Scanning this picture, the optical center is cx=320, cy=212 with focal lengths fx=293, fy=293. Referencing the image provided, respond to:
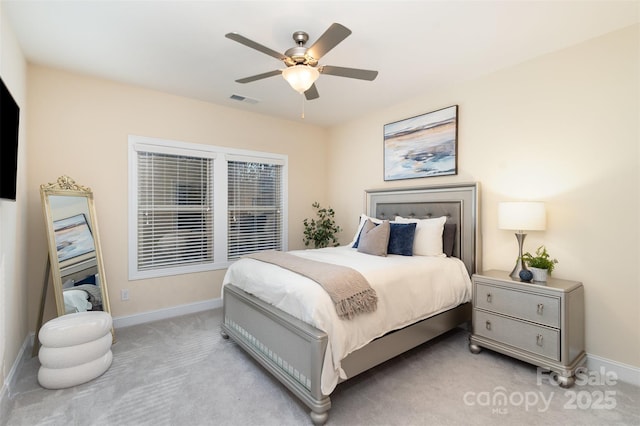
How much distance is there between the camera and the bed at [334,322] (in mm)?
1824

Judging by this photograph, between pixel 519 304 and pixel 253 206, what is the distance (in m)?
3.41

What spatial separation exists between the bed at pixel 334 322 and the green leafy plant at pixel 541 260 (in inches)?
20.5

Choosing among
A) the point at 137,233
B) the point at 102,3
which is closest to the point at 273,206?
the point at 137,233

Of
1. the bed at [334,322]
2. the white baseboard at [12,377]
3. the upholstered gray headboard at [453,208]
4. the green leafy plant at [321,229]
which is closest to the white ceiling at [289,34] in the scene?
the upholstered gray headboard at [453,208]

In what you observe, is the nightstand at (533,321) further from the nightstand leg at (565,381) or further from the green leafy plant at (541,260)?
the green leafy plant at (541,260)

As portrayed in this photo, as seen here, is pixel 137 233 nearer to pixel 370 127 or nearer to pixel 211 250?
pixel 211 250

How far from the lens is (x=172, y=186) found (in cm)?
368

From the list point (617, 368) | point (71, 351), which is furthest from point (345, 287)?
point (617, 368)

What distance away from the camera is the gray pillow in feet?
10.1

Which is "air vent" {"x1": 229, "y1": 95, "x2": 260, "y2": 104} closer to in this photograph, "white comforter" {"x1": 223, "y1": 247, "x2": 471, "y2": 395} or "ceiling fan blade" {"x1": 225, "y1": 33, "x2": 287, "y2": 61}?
"ceiling fan blade" {"x1": 225, "y1": 33, "x2": 287, "y2": 61}

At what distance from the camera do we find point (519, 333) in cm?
244

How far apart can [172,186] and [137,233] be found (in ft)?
2.25

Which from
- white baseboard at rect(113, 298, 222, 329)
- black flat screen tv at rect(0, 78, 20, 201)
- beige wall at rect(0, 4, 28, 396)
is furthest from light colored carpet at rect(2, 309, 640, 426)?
black flat screen tv at rect(0, 78, 20, 201)

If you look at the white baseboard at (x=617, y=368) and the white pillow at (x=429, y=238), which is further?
the white pillow at (x=429, y=238)
